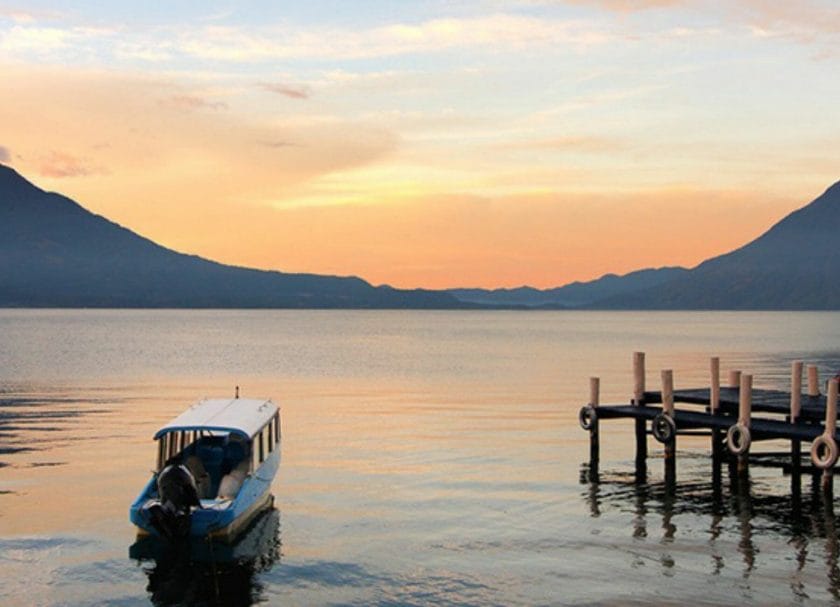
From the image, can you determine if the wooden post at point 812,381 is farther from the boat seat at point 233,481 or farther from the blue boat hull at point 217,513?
the boat seat at point 233,481

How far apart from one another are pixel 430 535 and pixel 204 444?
8008 mm

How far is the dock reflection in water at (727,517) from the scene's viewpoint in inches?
1010

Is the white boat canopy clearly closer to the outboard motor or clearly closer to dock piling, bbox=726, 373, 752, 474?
the outboard motor

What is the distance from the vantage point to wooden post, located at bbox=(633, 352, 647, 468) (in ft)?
130

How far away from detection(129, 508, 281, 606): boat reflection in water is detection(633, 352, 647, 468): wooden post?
55.1 feet

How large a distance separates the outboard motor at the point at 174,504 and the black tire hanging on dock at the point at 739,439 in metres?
17.9

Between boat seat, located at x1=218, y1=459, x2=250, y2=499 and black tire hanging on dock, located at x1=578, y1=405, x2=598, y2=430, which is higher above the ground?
black tire hanging on dock, located at x1=578, y1=405, x2=598, y2=430

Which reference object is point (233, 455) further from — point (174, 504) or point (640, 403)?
point (640, 403)

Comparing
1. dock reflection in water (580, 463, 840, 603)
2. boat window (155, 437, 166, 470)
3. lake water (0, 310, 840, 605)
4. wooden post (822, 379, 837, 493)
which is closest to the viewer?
lake water (0, 310, 840, 605)

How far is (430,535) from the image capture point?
93.8 feet

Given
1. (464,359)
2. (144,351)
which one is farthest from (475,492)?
(144,351)

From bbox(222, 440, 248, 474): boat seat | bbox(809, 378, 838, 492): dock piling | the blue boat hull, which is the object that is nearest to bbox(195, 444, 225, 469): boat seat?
bbox(222, 440, 248, 474): boat seat

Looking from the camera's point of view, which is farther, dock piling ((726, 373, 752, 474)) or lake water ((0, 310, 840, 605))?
dock piling ((726, 373, 752, 474))

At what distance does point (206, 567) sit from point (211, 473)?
6.41m
